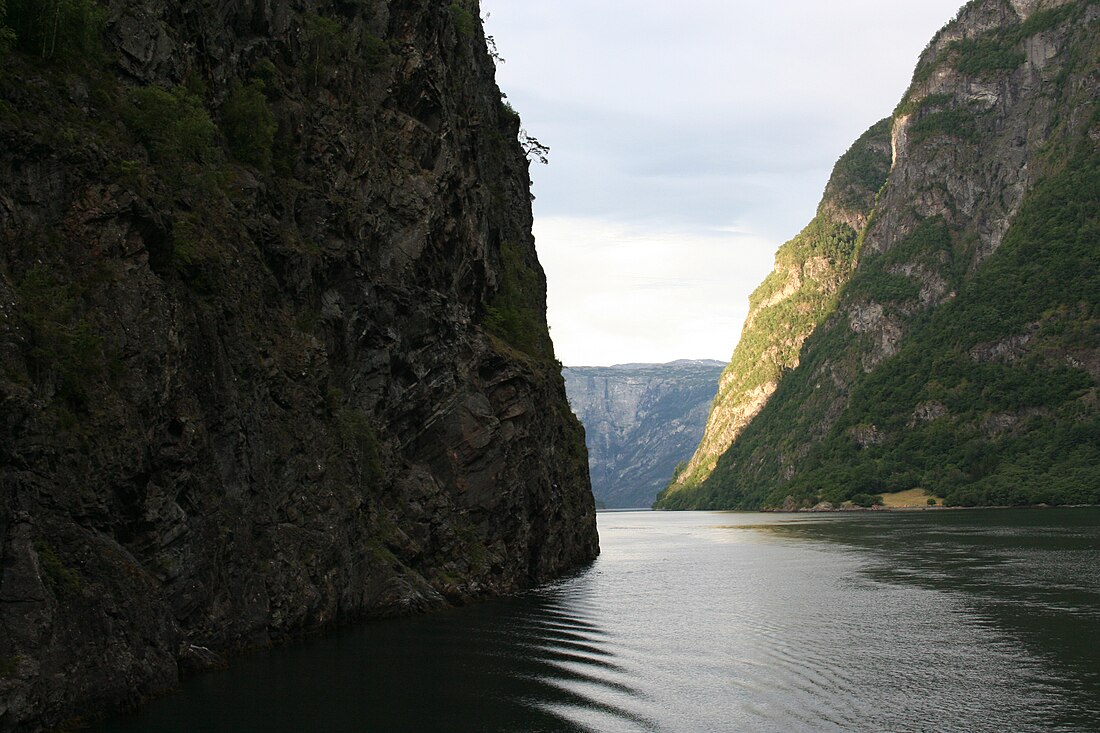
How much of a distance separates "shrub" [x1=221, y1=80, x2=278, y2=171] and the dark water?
19.5m

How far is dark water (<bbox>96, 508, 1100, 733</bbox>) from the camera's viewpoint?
24.6 metres

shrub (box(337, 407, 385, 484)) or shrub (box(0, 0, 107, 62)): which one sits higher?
shrub (box(0, 0, 107, 62))

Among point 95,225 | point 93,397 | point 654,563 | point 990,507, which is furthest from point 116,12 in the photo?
point 990,507

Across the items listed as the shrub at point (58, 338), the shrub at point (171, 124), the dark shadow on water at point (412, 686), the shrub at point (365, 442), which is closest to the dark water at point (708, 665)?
the dark shadow on water at point (412, 686)

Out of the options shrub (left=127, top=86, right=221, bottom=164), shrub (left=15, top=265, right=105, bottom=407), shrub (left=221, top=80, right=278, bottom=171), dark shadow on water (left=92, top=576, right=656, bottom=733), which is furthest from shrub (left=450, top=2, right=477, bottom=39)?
shrub (left=15, top=265, right=105, bottom=407)

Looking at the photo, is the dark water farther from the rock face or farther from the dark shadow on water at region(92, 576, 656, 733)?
the rock face

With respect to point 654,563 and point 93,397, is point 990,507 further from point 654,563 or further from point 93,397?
point 93,397

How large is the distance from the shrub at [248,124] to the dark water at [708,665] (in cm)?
1953

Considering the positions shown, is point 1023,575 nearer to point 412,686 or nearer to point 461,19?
point 412,686

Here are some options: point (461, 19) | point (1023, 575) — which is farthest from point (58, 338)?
point (1023, 575)

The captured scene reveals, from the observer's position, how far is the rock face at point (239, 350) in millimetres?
23750

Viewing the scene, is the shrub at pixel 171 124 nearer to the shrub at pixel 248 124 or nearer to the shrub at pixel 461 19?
the shrub at pixel 248 124

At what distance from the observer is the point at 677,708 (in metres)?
25.9

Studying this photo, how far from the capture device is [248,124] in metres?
40.2
